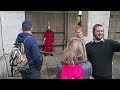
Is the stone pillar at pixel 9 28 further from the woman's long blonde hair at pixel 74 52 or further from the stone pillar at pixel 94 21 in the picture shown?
the woman's long blonde hair at pixel 74 52

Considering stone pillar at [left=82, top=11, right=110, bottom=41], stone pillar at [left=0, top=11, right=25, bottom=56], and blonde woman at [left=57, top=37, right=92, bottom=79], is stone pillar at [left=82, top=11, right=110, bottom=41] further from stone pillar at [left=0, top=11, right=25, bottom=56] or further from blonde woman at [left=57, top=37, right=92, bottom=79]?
blonde woman at [left=57, top=37, right=92, bottom=79]

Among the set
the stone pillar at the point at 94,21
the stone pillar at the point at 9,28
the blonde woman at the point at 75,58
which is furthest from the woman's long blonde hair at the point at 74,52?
the stone pillar at the point at 94,21

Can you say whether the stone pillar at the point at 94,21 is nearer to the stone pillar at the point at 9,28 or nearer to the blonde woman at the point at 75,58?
the stone pillar at the point at 9,28

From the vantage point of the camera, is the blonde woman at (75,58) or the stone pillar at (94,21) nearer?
the blonde woman at (75,58)

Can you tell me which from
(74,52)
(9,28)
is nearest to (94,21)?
(9,28)

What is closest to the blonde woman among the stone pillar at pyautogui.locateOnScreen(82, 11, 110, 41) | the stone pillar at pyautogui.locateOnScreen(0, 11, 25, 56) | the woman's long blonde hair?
the woman's long blonde hair

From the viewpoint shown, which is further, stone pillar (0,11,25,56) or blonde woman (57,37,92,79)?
stone pillar (0,11,25,56)

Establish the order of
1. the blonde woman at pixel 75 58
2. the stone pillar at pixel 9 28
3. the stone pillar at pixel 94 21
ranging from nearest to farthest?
1. the blonde woman at pixel 75 58
2. the stone pillar at pixel 9 28
3. the stone pillar at pixel 94 21

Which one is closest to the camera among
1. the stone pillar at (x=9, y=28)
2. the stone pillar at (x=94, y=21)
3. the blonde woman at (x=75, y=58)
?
the blonde woman at (x=75, y=58)

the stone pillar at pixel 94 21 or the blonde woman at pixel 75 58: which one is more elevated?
the stone pillar at pixel 94 21
